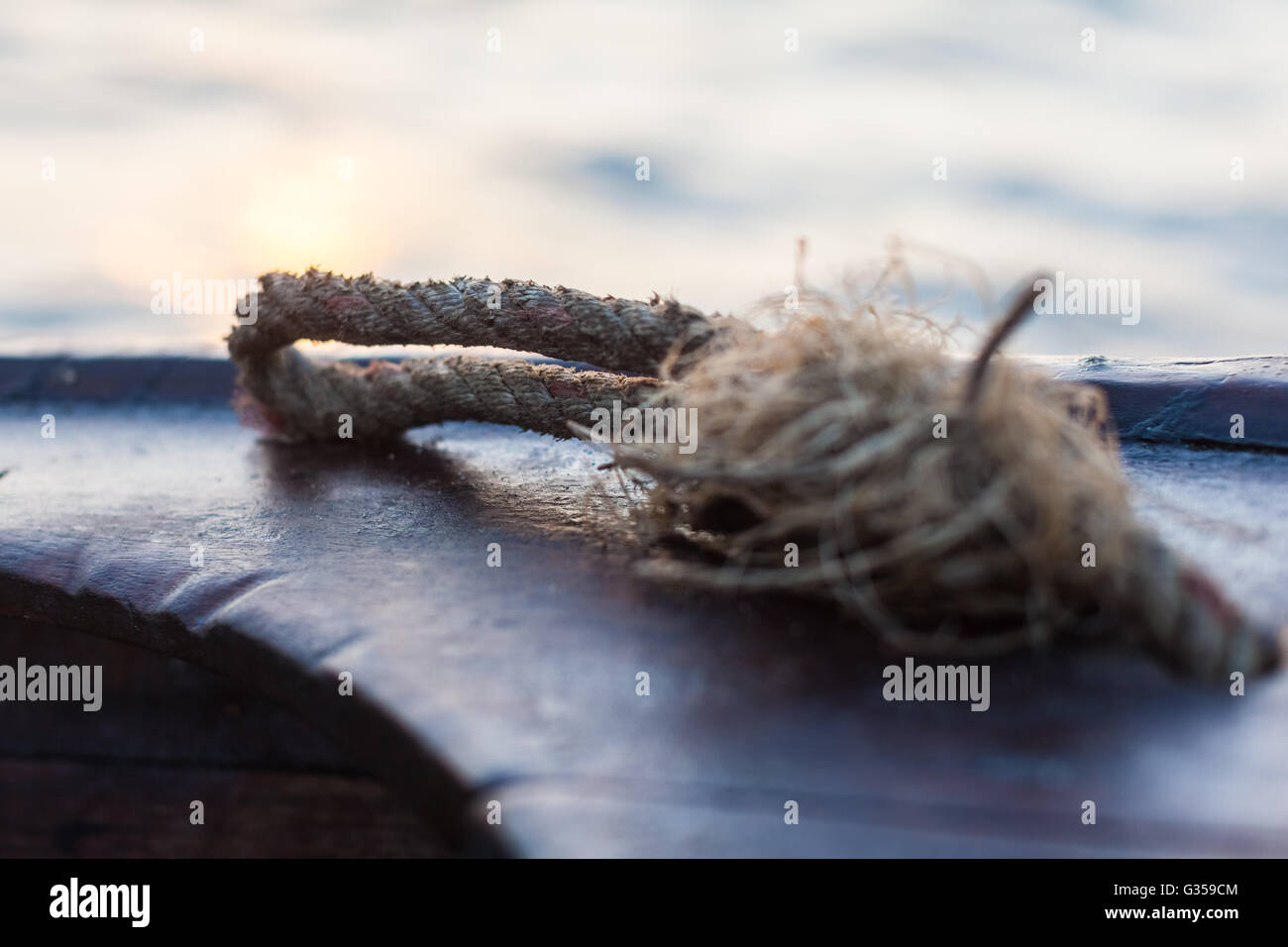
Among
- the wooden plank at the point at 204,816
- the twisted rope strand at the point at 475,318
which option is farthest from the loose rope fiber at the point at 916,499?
the wooden plank at the point at 204,816

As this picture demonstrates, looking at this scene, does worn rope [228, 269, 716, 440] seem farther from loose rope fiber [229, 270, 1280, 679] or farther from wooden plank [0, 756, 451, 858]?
wooden plank [0, 756, 451, 858]

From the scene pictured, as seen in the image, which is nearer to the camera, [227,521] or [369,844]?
[369,844]

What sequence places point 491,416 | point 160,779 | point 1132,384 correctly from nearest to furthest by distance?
point 160,779, point 491,416, point 1132,384

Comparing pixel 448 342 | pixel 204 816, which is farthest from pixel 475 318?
pixel 204 816

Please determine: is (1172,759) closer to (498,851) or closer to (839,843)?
(839,843)

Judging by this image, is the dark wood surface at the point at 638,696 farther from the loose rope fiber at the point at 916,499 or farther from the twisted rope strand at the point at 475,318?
the twisted rope strand at the point at 475,318
